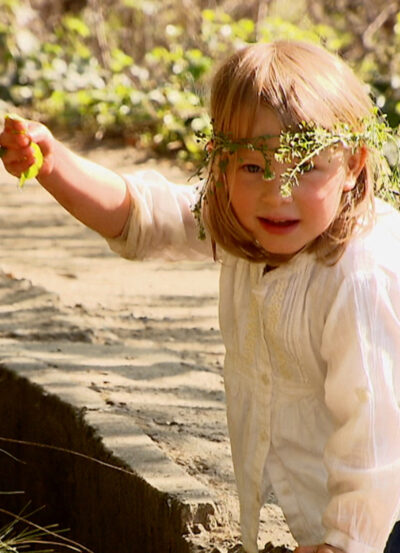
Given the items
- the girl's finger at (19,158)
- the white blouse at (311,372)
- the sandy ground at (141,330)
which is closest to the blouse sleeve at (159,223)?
the white blouse at (311,372)

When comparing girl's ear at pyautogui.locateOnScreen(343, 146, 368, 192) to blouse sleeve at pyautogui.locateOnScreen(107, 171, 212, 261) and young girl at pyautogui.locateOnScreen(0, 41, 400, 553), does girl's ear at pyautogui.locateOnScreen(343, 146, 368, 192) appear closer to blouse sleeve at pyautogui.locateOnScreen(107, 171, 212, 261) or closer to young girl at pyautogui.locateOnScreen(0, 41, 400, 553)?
young girl at pyautogui.locateOnScreen(0, 41, 400, 553)

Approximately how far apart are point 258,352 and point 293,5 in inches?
357

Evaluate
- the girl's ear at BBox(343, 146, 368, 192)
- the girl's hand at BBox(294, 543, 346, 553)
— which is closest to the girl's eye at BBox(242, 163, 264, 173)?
the girl's ear at BBox(343, 146, 368, 192)

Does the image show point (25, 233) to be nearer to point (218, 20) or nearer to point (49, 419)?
point (49, 419)

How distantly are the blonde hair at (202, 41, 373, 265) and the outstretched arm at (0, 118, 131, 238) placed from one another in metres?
0.27

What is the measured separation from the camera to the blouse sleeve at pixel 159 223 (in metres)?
2.63

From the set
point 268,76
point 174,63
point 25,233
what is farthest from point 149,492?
point 174,63

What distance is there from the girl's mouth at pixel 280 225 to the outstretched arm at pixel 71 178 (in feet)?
1.50

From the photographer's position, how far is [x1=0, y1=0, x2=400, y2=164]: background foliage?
8.52 metres

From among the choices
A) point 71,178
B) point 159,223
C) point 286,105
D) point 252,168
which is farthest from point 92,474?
point 286,105

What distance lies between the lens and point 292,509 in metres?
2.48

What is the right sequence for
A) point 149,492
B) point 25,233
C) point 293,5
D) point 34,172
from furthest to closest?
point 293,5 < point 25,233 < point 149,492 < point 34,172

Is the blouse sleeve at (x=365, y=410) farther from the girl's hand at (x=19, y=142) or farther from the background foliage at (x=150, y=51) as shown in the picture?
the background foliage at (x=150, y=51)

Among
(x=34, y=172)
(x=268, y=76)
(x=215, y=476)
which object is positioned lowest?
(x=215, y=476)
